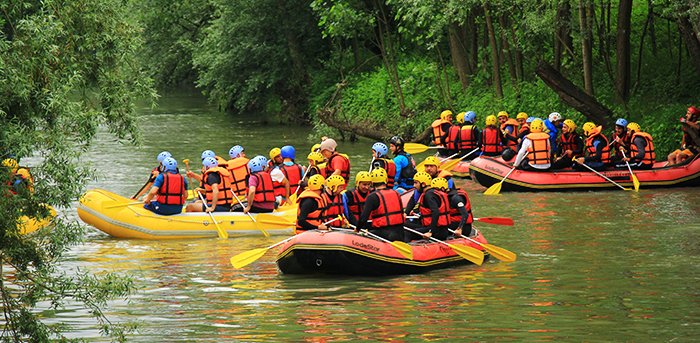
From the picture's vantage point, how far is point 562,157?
2286 centimetres

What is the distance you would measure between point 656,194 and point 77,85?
14.8m

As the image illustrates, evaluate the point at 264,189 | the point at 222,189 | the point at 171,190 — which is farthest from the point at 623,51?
the point at 171,190

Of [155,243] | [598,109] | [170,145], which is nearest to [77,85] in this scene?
[155,243]

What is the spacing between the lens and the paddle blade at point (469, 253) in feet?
48.5

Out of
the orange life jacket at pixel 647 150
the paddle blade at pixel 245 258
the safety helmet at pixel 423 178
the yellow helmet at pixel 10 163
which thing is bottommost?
the paddle blade at pixel 245 258

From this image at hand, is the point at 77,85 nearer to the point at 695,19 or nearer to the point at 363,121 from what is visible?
the point at 695,19

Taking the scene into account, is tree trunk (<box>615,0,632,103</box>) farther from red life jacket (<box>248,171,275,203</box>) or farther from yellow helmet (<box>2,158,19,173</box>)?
yellow helmet (<box>2,158,19,173</box>)

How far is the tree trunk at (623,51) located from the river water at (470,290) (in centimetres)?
636

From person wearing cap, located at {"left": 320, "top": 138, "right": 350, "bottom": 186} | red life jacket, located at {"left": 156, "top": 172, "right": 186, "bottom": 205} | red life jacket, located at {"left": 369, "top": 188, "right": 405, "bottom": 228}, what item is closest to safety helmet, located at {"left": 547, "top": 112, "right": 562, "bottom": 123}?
person wearing cap, located at {"left": 320, "top": 138, "right": 350, "bottom": 186}

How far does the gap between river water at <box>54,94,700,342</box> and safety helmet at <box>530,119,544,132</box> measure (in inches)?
83.7

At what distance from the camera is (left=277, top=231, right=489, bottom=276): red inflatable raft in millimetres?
13883

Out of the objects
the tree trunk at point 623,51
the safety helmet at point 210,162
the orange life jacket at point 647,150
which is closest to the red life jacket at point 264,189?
the safety helmet at point 210,162

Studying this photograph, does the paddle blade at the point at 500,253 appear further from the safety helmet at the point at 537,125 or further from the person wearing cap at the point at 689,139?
the person wearing cap at the point at 689,139

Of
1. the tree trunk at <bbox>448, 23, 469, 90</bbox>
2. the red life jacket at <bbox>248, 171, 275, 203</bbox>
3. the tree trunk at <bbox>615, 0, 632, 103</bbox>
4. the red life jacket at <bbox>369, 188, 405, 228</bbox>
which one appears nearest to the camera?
the red life jacket at <bbox>369, 188, 405, 228</bbox>
